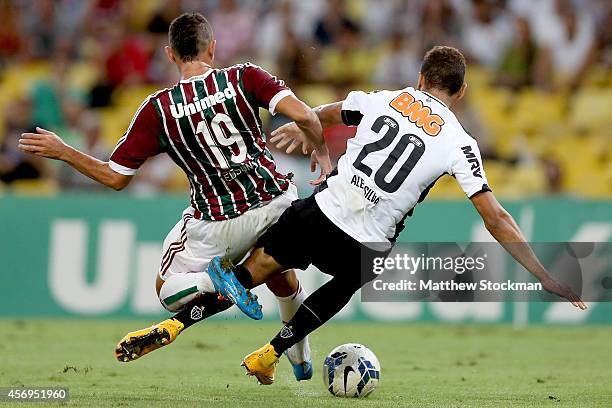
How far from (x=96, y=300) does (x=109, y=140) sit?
329 cm

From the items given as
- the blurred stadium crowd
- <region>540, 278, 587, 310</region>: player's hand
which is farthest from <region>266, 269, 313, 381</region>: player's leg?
the blurred stadium crowd

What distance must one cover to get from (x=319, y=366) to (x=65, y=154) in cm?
336

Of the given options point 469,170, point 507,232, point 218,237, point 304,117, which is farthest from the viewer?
point 218,237

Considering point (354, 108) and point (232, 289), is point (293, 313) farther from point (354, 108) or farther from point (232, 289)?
point (354, 108)

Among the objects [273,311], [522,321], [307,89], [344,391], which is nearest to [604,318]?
[522,321]

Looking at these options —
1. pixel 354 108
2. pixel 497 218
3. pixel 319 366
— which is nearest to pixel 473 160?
pixel 497 218

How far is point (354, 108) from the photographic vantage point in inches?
295

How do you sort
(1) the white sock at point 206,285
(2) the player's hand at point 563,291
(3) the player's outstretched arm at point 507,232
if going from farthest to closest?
(1) the white sock at point 206,285, (3) the player's outstretched arm at point 507,232, (2) the player's hand at point 563,291

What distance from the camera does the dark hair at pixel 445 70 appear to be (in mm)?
7344

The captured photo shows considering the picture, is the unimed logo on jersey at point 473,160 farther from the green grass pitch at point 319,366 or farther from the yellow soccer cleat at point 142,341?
the yellow soccer cleat at point 142,341

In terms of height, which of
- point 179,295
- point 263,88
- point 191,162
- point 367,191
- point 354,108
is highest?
point 263,88

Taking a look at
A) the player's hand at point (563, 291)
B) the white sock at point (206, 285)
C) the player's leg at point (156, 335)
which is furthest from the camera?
the white sock at point (206, 285)

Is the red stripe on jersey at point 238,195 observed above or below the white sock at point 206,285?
above

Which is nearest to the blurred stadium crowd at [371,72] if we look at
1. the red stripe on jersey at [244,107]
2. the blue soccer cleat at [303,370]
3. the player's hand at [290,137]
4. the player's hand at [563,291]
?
the blue soccer cleat at [303,370]
